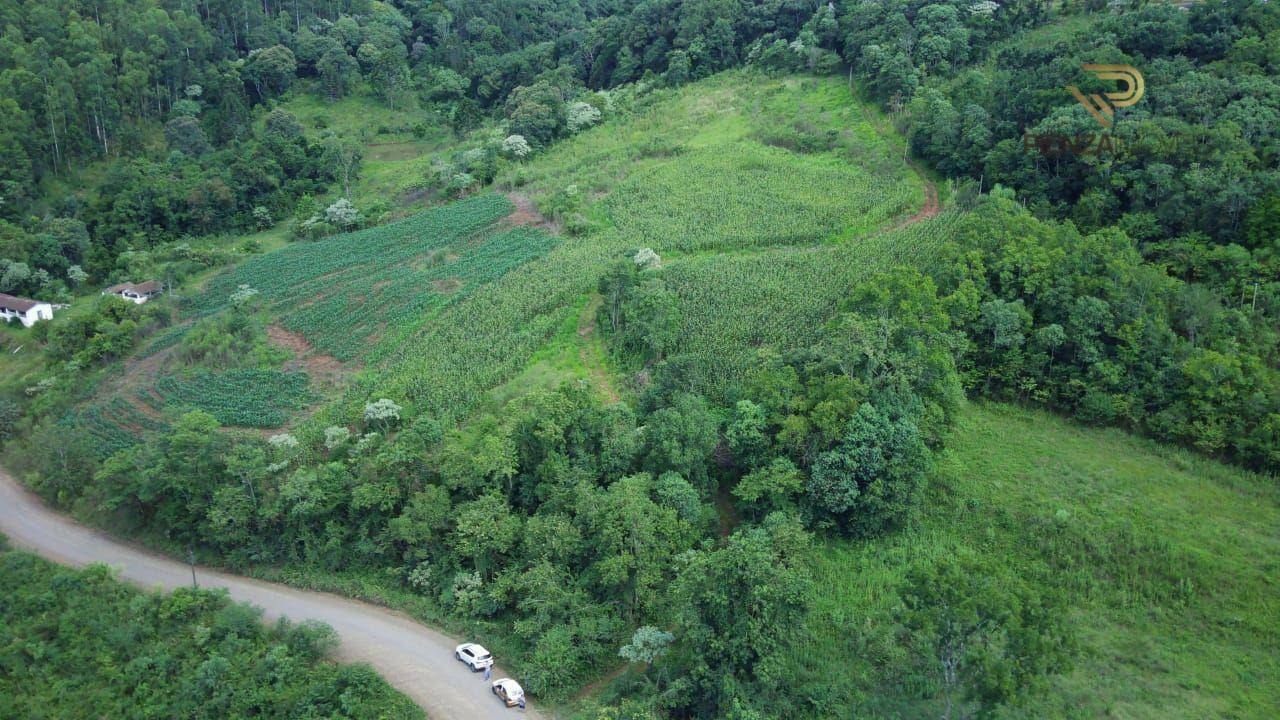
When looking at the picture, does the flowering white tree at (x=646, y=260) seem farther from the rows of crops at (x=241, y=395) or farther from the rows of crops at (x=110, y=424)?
the rows of crops at (x=110, y=424)

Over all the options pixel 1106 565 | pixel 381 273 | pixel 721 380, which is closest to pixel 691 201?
pixel 381 273

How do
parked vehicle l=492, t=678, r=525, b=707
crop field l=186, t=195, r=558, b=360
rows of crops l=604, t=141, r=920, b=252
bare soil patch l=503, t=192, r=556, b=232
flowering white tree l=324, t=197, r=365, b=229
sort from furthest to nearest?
flowering white tree l=324, t=197, r=365, b=229 < bare soil patch l=503, t=192, r=556, b=232 < rows of crops l=604, t=141, r=920, b=252 < crop field l=186, t=195, r=558, b=360 < parked vehicle l=492, t=678, r=525, b=707

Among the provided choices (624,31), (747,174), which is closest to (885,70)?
(747,174)

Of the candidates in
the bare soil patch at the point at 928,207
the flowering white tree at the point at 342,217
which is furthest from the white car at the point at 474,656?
the flowering white tree at the point at 342,217

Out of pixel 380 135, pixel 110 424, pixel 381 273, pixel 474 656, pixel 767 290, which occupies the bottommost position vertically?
pixel 380 135

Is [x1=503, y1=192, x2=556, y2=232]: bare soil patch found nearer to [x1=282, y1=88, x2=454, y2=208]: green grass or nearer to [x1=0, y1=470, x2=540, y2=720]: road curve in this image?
[x1=282, y1=88, x2=454, y2=208]: green grass

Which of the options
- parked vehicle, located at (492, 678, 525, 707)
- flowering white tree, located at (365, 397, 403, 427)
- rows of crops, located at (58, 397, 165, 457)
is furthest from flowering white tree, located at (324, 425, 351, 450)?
parked vehicle, located at (492, 678, 525, 707)

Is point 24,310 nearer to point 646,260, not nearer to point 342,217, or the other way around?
point 342,217
